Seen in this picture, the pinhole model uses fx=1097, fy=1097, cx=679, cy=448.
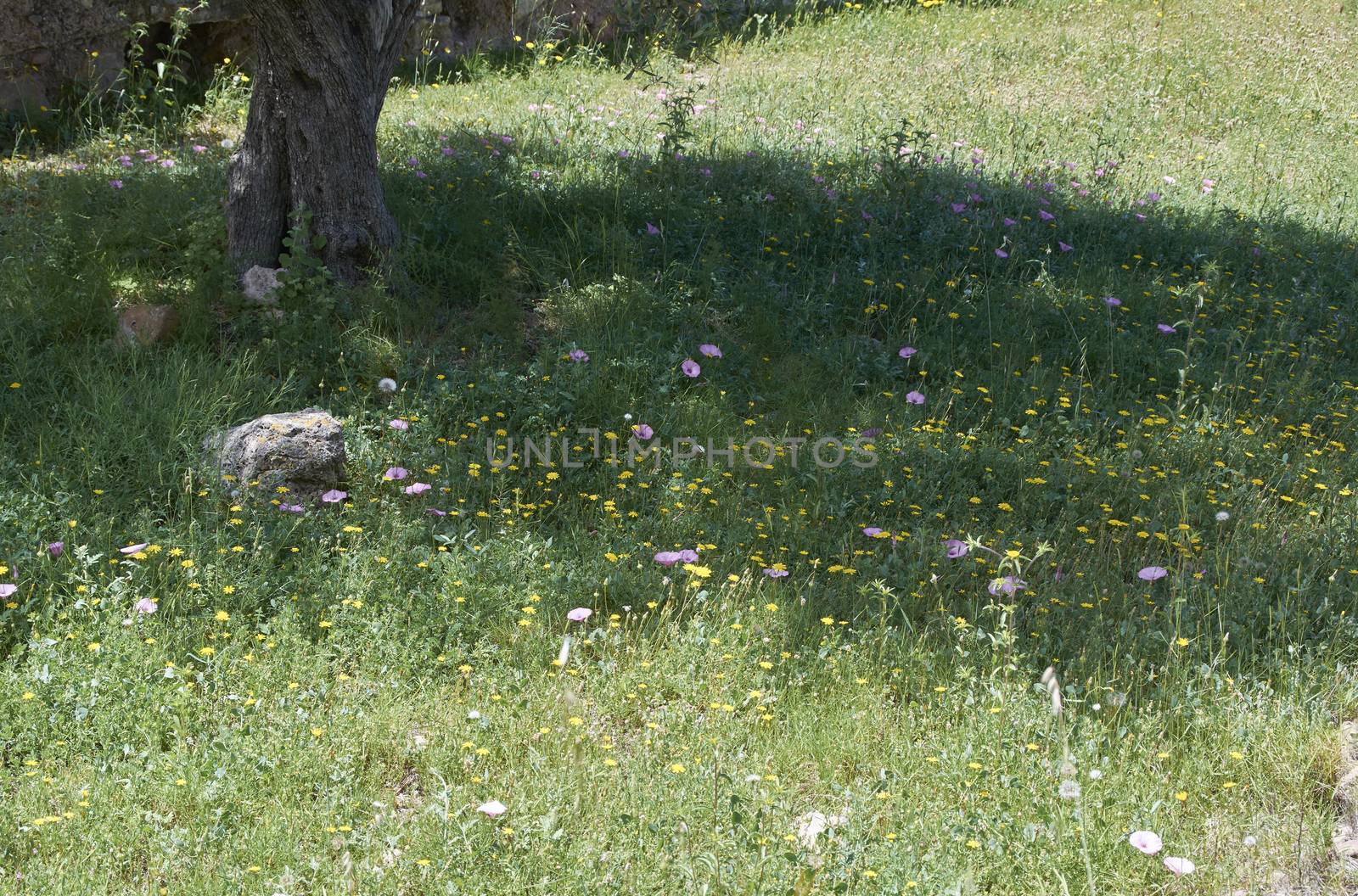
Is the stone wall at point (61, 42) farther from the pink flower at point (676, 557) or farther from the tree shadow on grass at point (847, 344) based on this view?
A: the pink flower at point (676, 557)

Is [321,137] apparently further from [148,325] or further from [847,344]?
[847,344]

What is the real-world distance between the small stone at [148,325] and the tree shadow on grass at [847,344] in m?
0.10

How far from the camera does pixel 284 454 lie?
13.1 feet

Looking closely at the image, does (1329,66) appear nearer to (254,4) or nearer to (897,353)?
(897,353)

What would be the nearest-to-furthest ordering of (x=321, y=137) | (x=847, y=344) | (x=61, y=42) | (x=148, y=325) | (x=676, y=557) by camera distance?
(x=676, y=557), (x=148, y=325), (x=321, y=137), (x=847, y=344), (x=61, y=42)

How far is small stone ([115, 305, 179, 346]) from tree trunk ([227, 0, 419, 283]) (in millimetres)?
413

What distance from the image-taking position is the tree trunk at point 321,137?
16.5 ft

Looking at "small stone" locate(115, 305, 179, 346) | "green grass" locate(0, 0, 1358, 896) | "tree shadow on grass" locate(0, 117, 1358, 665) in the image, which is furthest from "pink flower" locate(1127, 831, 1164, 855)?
"small stone" locate(115, 305, 179, 346)

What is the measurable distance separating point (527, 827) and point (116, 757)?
1.15m

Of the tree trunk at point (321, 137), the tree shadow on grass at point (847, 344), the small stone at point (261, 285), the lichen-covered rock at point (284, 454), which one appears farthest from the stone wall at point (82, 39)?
the lichen-covered rock at point (284, 454)

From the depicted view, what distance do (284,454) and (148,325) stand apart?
1.48 metres

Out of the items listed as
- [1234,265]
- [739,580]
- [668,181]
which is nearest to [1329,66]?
[1234,265]

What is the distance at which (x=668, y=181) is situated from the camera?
6699 millimetres

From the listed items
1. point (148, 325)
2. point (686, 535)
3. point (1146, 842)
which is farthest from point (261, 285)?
point (1146, 842)
